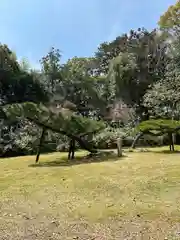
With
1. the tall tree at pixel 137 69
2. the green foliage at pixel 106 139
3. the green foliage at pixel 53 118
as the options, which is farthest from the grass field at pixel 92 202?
the tall tree at pixel 137 69

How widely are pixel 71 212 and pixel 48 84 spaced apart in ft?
63.6

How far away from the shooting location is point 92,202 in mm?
6320

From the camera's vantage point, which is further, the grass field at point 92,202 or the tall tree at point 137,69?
the tall tree at point 137,69

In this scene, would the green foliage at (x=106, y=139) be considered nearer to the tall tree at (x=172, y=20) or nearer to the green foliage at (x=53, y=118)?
the green foliage at (x=53, y=118)

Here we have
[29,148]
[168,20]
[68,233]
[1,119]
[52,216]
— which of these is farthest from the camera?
[168,20]

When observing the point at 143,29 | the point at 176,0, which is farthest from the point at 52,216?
the point at 143,29

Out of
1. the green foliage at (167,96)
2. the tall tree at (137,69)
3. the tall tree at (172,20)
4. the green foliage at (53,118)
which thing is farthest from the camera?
the tall tree at (137,69)

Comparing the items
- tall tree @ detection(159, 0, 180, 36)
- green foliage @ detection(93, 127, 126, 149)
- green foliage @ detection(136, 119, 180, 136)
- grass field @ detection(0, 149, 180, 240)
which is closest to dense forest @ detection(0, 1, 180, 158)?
tall tree @ detection(159, 0, 180, 36)

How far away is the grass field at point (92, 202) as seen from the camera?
490 cm

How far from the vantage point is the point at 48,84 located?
24531 millimetres

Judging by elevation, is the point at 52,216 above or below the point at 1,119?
below

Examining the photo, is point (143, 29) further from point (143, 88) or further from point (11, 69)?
point (11, 69)

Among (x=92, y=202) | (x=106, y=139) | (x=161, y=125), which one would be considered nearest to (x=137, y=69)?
(x=106, y=139)

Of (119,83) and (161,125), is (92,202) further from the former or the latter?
(119,83)
